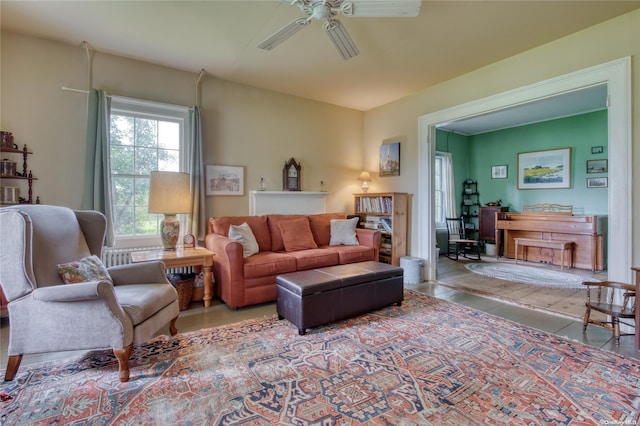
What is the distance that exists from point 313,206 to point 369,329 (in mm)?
2511

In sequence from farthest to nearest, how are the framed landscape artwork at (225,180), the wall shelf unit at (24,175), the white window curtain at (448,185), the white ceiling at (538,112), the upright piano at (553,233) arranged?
the white window curtain at (448,185)
the upright piano at (553,233)
the white ceiling at (538,112)
the framed landscape artwork at (225,180)
the wall shelf unit at (24,175)

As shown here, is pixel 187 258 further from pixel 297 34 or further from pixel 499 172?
pixel 499 172

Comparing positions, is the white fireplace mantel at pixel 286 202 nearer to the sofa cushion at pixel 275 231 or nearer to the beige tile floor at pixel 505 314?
the sofa cushion at pixel 275 231

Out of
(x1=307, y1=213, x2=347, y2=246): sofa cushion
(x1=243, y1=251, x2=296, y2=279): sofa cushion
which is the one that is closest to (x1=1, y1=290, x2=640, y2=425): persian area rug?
(x1=243, y1=251, x2=296, y2=279): sofa cushion

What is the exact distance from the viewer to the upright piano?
4.91 m

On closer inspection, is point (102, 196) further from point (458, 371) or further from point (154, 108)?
point (458, 371)

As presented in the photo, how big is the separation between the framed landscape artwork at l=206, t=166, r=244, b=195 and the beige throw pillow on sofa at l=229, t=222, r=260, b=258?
68 cm

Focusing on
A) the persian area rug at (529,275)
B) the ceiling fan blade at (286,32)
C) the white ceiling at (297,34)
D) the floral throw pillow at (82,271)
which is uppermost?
the white ceiling at (297,34)

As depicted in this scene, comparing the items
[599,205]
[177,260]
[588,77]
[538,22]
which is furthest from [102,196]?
[599,205]

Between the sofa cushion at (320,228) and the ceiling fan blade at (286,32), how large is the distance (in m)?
2.40

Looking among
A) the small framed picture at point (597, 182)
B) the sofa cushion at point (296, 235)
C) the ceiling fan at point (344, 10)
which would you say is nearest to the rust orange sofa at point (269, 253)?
the sofa cushion at point (296, 235)

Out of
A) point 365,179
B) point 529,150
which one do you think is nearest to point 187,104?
point 365,179

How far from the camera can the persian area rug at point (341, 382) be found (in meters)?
1.53

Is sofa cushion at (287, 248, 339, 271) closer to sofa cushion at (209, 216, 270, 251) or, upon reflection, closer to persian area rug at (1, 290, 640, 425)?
sofa cushion at (209, 216, 270, 251)
